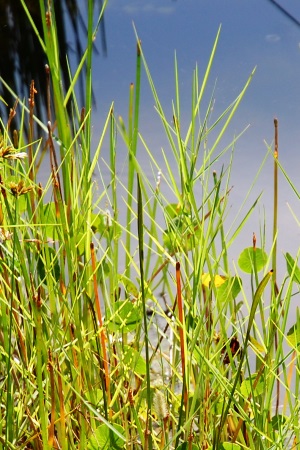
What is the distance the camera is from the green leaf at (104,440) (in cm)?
49

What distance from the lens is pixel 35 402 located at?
568 millimetres

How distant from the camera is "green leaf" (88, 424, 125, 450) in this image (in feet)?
1.60

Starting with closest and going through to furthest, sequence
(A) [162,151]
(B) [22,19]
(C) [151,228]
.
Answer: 1. (A) [162,151]
2. (C) [151,228]
3. (B) [22,19]

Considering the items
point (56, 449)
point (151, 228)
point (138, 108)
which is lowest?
point (56, 449)

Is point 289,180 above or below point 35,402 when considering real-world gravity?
above

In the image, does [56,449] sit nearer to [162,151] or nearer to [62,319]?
[62,319]

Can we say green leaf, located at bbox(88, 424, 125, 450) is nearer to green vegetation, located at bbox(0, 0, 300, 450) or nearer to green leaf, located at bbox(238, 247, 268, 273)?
green vegetation, located at bbox(0, 0, 300, 450)

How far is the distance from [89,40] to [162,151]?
127mm

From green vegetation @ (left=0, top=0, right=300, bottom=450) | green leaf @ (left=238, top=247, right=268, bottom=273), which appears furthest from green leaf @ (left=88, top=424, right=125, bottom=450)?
green leaf @ (left=238, top=247, right=268, bottom=273)

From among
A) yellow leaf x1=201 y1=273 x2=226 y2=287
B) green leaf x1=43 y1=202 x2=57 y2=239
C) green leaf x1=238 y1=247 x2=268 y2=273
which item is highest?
green leaf x1=43 y1=202 x2=57 y2=239

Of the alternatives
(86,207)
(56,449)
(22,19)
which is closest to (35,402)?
(56,449)

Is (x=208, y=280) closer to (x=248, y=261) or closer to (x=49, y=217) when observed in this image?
(x=248, y=261)

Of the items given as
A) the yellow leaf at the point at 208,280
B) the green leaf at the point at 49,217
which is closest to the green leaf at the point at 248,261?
the yellow leaf at the point at 208,280

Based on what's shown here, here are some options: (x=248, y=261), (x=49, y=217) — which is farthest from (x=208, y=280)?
(x=49, y=217)
